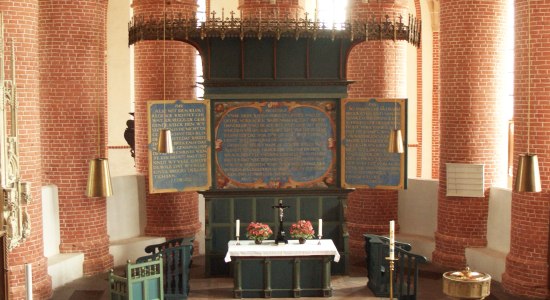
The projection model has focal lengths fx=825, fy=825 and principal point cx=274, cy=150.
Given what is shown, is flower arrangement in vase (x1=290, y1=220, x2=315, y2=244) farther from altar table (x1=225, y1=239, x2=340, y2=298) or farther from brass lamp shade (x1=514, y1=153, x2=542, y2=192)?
brass lamp shade (x1=514, y1=153, x2=542, y2=192)

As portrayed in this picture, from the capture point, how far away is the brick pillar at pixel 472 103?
60.8ft

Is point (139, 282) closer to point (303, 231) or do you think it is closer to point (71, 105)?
point (303, 231)

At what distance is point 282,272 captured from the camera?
16.0 meters

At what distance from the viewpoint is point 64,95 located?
1780 centimetres

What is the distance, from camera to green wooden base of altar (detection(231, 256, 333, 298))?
15950 millimetres

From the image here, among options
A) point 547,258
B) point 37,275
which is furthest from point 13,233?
point 547,258

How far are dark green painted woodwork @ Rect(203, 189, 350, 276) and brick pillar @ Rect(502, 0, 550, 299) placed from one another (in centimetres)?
367

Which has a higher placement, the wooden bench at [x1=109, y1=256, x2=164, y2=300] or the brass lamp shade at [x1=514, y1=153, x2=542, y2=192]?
the brass lamp shade at [x1=514, y1=153, x2=542, y2=192]

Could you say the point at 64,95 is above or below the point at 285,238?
above

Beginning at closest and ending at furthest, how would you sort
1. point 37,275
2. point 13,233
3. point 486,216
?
point 13,233, point 37,275, point 486,216

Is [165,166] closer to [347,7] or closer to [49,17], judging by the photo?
[49,17]

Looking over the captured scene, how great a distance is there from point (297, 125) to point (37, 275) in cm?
618

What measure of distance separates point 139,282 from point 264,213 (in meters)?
4.53

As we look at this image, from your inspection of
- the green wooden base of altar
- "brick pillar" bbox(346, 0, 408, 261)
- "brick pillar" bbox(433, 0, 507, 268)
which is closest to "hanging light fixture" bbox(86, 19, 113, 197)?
the green wooden base of altar
